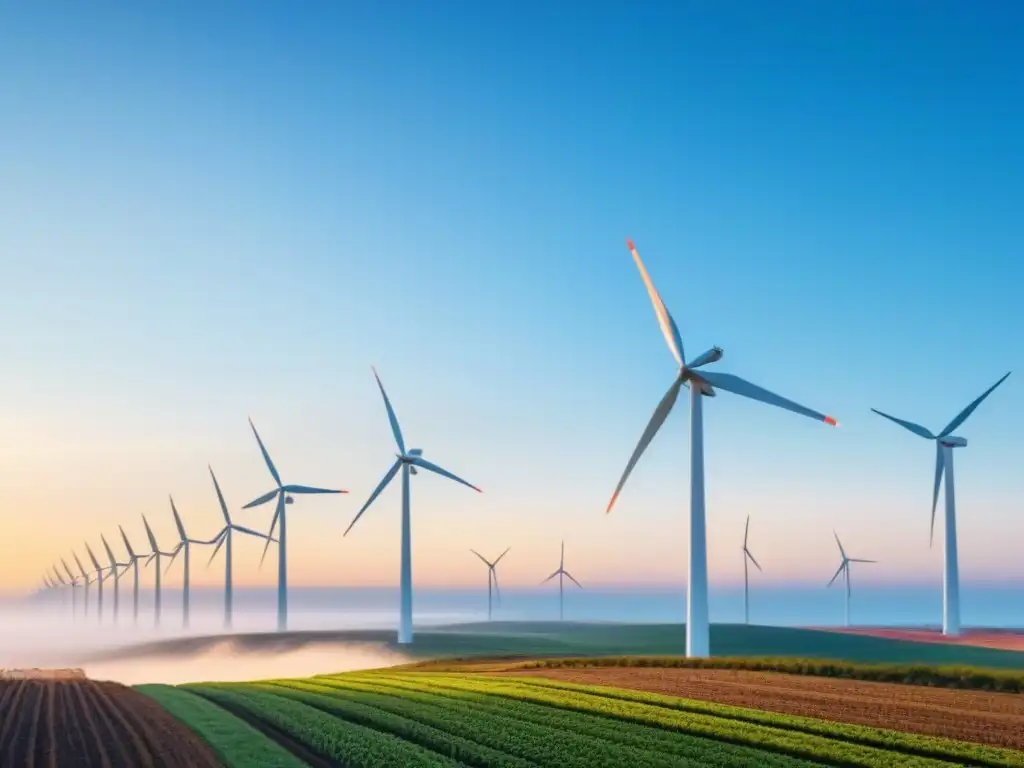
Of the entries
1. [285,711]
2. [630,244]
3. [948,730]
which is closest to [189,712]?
[285,711]

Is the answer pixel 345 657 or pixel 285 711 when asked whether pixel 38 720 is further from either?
pixel 345 657

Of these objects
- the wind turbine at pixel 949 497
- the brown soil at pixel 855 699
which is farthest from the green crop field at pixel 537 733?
the wind turbine at pixel 949 497

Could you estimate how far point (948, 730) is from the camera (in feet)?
103

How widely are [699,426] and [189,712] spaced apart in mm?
30861

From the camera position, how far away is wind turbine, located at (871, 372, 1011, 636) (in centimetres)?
8831

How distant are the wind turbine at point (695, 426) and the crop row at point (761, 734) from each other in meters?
11.5

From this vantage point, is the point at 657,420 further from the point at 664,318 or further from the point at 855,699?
the point at 855,699

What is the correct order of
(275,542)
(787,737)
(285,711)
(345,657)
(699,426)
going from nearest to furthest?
(787,737) → (285,711) → (699,426) → (345,657) → (275,542)

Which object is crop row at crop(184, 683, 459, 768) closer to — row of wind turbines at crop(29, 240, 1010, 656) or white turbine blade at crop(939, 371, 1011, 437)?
row of wind turbines at crop(29, 240, 1010, 656)

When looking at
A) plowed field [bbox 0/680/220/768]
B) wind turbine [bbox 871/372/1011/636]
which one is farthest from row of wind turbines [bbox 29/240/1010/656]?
plowed field [bbox 0/680/220/768]

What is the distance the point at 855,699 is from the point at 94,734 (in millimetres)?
28391

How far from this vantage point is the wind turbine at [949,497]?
290ft

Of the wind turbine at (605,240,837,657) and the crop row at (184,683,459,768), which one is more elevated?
the wind turbine at (605,240,837,657)

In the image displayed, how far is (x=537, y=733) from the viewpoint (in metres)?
32.7
